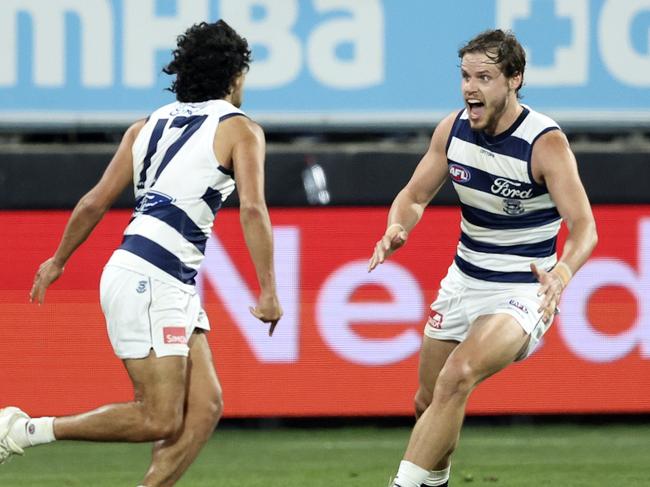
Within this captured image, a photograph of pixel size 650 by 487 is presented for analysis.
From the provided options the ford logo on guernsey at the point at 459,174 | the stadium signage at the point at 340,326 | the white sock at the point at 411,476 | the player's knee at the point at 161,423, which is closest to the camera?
the player's knee at the point at 161,423

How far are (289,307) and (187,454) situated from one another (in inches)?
129

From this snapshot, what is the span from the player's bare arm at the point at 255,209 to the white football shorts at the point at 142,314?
326 mm

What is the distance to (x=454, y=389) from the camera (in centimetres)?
551

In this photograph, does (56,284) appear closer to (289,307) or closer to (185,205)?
(289,307)

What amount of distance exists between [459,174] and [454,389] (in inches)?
39.7

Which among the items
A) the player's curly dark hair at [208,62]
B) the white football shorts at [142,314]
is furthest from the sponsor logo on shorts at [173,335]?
the player's curly dark hair at [208,62]

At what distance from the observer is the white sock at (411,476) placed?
5.47 m

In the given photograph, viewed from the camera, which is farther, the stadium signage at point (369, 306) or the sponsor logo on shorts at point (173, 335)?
the stadium signage at point (369, 306)

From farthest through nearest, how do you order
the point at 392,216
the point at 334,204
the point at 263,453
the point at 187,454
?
the point at 334,204 < the point at 263,453 < the point at 392,216 < the point at 187,454

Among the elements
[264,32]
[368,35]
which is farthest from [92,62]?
[368,35]

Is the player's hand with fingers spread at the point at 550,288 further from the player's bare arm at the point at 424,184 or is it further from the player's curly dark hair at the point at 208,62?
the player's curly dark hair at the point at 208,62

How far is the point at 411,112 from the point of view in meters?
9.11

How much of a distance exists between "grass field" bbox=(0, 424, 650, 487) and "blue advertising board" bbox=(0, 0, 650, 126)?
2045 millimetres

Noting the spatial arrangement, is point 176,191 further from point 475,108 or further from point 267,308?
point 475,108
